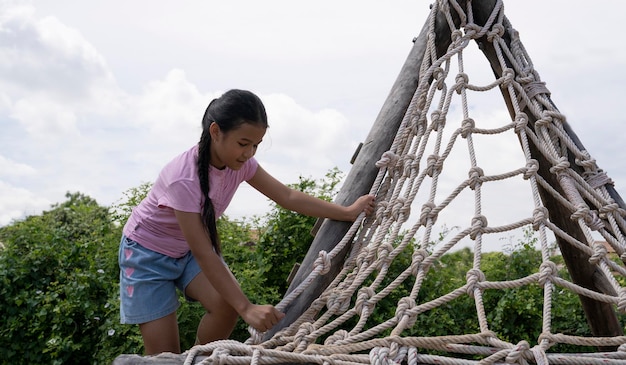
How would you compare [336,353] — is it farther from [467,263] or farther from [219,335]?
[467,263]

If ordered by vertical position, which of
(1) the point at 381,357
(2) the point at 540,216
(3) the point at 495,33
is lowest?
(1) the point at 381,357

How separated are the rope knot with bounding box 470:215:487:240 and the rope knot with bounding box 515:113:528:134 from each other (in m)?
0.47

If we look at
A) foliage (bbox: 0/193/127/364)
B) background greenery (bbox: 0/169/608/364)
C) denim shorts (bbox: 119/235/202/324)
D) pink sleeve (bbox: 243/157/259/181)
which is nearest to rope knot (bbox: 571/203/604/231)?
pink sleeve (bbox: 243/157/259/181)

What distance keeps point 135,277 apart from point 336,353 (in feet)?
3.03

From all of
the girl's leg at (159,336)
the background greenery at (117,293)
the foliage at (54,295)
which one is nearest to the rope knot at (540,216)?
the girl's leg at (159,336)

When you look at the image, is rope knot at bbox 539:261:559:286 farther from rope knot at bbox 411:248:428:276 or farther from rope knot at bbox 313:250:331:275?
rope knot at bbox 313:250:331:275

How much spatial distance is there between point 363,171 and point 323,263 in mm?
402

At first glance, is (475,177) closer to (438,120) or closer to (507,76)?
(438,120)

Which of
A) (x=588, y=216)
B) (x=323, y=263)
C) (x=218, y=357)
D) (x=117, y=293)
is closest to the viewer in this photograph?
(x=218, y=357)

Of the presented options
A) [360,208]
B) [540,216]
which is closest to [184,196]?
[360,208]

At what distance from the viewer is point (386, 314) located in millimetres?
3619

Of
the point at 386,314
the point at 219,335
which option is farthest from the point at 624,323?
the point at 219,335

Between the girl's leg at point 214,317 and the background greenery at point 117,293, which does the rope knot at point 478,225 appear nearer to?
the girl's leg at point 214,317

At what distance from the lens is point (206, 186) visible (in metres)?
2.11
